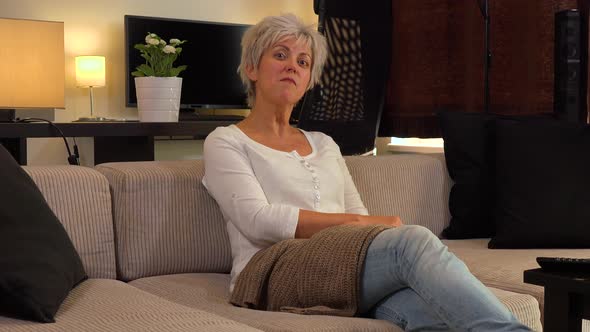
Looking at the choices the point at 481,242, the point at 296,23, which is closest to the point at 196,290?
the point at 296,23

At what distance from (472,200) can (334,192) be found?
0.75 metres

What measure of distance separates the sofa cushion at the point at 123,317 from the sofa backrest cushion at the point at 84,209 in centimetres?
25

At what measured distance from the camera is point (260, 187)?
206cm

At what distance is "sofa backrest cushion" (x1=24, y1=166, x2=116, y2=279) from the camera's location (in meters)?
2.01

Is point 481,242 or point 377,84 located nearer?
point 481,242

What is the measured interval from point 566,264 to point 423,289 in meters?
0.28

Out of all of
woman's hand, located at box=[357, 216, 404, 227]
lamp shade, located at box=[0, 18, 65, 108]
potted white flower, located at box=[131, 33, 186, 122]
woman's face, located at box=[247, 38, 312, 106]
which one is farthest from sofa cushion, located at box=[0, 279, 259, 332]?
lamp shade, located at box=[0, 18, 65, 108]

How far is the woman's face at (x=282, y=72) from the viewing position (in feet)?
7.39

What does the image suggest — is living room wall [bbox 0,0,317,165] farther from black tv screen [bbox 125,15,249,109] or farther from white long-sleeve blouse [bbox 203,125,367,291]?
white long-sleeve blouse [bbox 203,125,367,291]

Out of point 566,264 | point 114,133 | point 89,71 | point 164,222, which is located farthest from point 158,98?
point 89,71

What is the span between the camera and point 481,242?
278 cm

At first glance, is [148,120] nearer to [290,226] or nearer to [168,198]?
[168,198]

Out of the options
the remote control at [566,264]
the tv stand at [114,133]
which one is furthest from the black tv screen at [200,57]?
the remote control at [566,264]

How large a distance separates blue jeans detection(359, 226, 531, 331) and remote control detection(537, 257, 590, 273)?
15 centimetres
